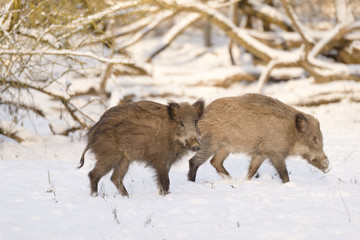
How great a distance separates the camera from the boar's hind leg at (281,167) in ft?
23.8

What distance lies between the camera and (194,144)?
618cm

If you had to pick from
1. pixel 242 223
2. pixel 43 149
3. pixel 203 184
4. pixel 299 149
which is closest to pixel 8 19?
pixel 43 149

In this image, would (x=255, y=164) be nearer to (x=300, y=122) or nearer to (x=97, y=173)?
(x=300, y=122)

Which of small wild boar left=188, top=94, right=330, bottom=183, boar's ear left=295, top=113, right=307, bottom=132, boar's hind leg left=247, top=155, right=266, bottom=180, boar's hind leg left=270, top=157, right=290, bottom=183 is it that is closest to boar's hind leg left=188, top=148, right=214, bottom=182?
small wild boar left=188, top=94, right=330, bottom=183

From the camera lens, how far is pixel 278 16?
16.6m

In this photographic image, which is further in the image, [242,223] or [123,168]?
[123,168]

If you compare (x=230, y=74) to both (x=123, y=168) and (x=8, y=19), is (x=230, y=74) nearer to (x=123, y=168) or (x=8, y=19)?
(x=8, y=19)

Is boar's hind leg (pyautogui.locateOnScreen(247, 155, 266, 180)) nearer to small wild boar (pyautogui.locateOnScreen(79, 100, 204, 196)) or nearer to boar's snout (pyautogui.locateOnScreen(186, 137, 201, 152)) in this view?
small wild boar (pyautogui.locateOnScreen(79, 100, 204, 196))

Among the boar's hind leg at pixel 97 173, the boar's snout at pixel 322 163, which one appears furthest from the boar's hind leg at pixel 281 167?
the boar's hind leg at pixel 97 173

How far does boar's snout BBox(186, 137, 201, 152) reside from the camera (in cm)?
615

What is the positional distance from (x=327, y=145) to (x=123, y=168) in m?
5.04

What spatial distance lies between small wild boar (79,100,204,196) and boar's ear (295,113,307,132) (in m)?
1.63

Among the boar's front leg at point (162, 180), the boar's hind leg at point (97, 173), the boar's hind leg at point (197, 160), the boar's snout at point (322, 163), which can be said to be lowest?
the boar's snout at point (322, 163)

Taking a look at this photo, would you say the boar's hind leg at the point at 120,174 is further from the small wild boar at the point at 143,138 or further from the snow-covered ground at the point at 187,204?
the snow-covered ground at the point at 187,204
